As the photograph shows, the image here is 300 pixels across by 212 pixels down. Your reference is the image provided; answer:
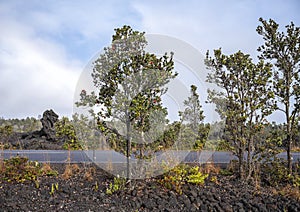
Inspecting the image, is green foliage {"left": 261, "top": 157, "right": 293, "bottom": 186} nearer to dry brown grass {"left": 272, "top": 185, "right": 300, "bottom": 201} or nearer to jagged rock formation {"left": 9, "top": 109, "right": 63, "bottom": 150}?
dry brown grass {"left": 272, "top": 185, "right": 300, "bottom": 201}

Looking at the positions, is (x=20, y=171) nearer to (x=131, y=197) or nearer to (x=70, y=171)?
(x=70, y=171)

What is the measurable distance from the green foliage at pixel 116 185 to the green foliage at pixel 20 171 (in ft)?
4.32

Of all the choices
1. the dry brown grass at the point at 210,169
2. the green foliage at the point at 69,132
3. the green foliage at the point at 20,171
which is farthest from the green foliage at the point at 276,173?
the green foliage at the point at 20,171

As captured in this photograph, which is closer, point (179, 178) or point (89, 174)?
point (179, 178)

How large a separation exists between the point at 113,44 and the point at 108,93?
933 millimetres

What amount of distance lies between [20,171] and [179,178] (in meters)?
3.02

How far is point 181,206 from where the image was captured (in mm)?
5043

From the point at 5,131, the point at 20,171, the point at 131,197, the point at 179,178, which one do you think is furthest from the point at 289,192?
the point at 5,131

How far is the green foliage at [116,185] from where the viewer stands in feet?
17.3

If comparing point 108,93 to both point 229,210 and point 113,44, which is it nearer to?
point 113,44

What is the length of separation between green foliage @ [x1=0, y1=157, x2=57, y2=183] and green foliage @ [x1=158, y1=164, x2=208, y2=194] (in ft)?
7.33

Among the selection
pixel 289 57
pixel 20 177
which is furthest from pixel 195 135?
pixel 20 177

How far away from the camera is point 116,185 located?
5332mm

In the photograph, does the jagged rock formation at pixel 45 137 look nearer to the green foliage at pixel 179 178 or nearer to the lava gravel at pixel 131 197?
the lava gravel at pixel 131 197
